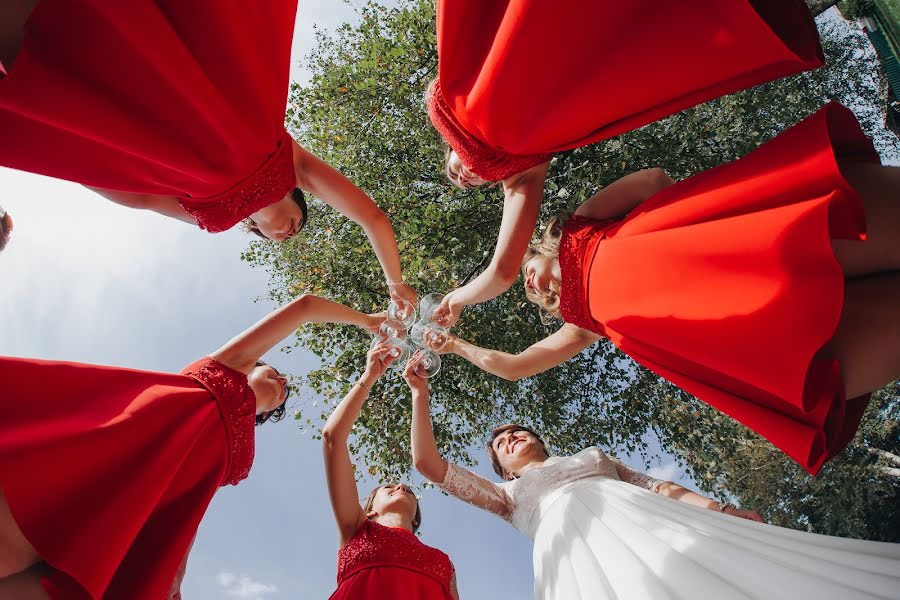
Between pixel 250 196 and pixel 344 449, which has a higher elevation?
pixel 250 196

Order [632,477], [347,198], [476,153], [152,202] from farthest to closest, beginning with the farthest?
[632,477], [347,198], [152,202], [476,153]

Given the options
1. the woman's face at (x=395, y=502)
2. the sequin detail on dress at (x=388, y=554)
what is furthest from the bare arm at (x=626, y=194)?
the woman's face at (x=395, y=502)

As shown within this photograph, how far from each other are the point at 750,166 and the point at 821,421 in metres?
0.85

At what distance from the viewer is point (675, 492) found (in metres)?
3.44

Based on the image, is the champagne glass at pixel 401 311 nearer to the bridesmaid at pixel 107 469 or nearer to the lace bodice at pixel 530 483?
the bridesmaid at pixel 107 469

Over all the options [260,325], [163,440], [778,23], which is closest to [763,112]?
[778,23]

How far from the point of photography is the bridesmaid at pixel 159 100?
1661 mm

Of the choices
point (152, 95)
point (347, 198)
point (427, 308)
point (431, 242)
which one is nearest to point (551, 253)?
point (427, 308)

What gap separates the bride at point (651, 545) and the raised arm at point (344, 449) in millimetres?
376

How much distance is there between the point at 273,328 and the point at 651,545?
2.07 metres

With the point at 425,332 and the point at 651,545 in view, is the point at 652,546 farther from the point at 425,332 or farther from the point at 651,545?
the point at 425,332

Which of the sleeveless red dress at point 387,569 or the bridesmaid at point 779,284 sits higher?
the bridesmaid at point 779,284

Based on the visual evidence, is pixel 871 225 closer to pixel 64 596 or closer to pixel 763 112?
pixel 64 596

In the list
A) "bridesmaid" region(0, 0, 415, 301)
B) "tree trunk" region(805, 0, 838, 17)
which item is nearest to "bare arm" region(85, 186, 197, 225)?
"bridesmaid" region(0, 0, 415, 301)
